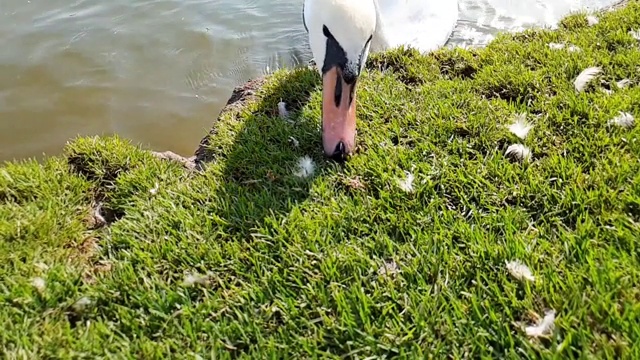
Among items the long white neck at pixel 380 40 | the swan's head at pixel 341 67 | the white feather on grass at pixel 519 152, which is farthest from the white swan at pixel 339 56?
the long white neck at pixel 380 40

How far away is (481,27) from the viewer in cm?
535

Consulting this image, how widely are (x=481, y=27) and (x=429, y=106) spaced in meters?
2.58

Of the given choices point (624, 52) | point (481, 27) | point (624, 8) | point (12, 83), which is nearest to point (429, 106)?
point (624, 52)

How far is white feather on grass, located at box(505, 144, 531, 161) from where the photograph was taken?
264 centimetres

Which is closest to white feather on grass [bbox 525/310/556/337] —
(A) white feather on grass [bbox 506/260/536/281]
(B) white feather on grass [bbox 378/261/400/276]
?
(A) white feather on grass [bbox 506/260/536/281]

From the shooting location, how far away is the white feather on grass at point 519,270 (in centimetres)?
195

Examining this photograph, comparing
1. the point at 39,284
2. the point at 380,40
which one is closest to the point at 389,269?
the point at 39,284

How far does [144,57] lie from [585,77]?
11.3ft

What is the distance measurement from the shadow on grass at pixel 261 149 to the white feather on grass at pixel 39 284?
0.75 m

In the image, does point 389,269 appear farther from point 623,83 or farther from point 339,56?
point 623,83

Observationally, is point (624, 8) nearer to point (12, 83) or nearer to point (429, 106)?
point (429, 106)

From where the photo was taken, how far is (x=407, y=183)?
8.43 feet

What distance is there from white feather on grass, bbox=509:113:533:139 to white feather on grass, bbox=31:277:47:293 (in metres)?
2.24

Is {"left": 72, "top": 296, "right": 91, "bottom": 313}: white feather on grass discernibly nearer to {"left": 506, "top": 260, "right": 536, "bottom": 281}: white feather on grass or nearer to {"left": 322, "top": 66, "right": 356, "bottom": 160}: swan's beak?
{"left": 322, "top": 66, "right": 356, "bottom": 160}: swan's beak
